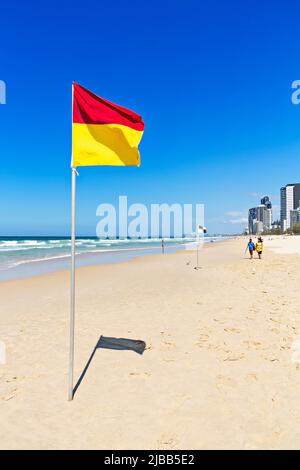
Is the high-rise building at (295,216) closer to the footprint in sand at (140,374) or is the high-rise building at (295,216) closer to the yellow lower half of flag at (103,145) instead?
the footprint in sand at (140,374)

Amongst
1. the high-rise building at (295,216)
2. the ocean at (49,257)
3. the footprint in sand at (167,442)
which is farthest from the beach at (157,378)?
the high-rise building at (295,216)

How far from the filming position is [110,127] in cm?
367

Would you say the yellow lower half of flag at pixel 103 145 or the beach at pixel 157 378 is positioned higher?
the yellow lower half of flag at pixel 103 145

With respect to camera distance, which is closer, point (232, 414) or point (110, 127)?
point (232, 414)

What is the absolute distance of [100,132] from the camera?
3607mm

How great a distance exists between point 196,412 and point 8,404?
2412 mm

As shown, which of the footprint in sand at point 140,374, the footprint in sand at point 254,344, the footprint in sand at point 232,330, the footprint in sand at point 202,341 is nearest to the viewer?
the footprint in sand at point 140,374

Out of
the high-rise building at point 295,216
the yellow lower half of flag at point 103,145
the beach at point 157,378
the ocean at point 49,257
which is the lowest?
the ocean at point 49,257

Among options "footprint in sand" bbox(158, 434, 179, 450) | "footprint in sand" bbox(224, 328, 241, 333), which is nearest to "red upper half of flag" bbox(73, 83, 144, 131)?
"footprint in sand" bbox(158, 434, 179, 450)

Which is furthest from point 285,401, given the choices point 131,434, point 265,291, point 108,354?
point 265,291

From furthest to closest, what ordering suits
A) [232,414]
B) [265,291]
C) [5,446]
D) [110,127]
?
1. [265,291]
2. [110,127]
3. [232,414]
4. [5,446]

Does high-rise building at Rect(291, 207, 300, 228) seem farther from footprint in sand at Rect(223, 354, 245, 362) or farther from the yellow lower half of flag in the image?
the yellow lower half of flag

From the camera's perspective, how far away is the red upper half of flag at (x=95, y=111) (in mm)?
3527
